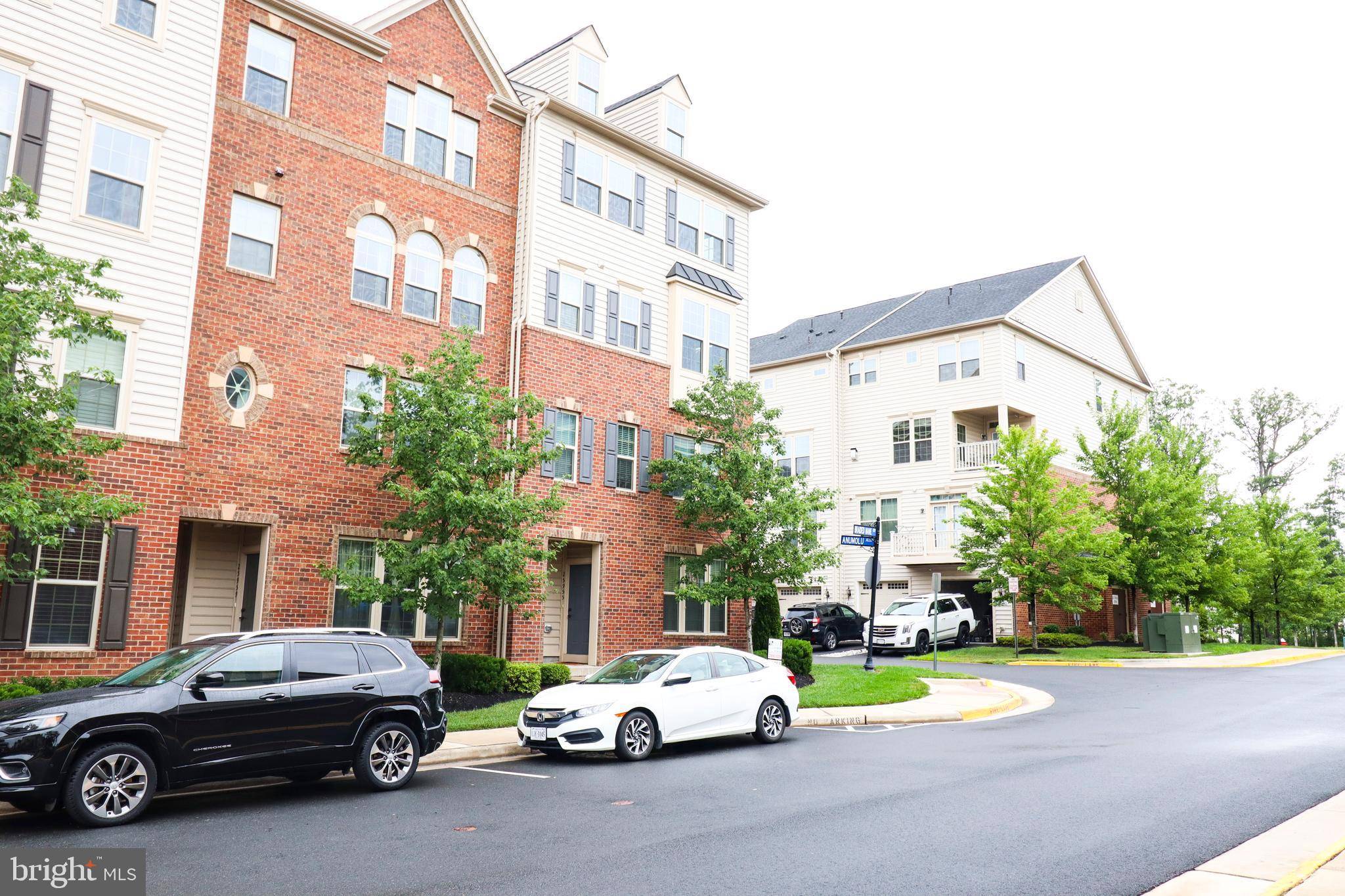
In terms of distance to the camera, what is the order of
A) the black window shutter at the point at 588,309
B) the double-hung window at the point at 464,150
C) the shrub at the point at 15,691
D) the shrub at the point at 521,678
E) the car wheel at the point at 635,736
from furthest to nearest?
the black window shutter at the point at 588,309 → the double-hung window at the point at 464,150 → the shrub at the point at 521,678 → the shrub at the point at 15,691 → the car wheel at the point at 635,736

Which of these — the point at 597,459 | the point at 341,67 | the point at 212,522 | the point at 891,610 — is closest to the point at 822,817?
the point at 212,522

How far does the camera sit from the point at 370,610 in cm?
1828

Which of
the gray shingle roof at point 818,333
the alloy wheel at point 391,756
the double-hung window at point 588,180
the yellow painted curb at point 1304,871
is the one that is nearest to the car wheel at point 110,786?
the alloy wheel at point 391,756

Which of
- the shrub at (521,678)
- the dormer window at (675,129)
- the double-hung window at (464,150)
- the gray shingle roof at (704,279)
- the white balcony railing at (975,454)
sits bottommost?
the shrub at (521,678)

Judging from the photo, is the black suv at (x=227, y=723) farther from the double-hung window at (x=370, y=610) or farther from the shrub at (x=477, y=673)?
the double-hung window at (x=370, y=610)

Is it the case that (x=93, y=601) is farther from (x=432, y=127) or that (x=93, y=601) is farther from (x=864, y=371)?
(x=864, y=371)

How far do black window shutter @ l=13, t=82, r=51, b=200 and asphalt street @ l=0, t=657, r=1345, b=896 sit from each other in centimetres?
966

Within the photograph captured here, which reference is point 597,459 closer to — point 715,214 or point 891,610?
point 715,214

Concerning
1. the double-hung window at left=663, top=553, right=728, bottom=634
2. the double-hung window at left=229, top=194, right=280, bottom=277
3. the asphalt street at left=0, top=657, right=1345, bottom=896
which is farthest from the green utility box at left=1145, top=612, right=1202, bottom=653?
the double-hung window at left=229, top=194, right=280, bottom=277

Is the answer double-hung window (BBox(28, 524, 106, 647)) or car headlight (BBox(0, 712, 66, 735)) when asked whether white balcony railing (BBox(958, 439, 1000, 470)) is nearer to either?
double-hung window (BBox(28, 524, 106, 647))

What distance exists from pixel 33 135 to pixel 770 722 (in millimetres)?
13581

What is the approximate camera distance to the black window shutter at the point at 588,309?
22.3 metres

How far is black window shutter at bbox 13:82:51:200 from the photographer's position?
14.3m

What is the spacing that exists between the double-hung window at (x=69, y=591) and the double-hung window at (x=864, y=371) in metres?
30.8
